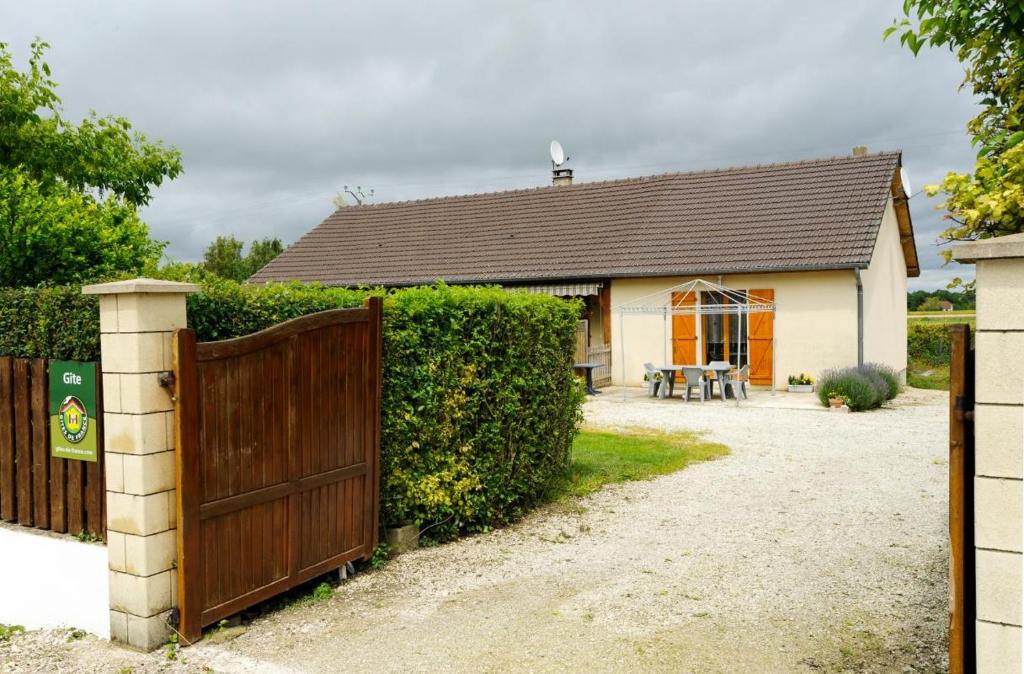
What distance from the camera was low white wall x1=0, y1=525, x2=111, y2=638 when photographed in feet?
17.1

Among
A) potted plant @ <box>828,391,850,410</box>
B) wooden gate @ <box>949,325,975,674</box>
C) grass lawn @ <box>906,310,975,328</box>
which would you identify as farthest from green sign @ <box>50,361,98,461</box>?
grass lawn @ <box>906,310,975,328</box>

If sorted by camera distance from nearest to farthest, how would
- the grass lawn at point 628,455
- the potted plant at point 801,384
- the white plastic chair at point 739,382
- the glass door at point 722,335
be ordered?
1. the grass lawn at point 628,455
2. the white plastic chair at point 739,382
3. the potted plant at point 801,384
4. the glass door at point 722,335

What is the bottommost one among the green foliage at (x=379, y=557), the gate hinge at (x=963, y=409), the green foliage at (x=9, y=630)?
the green foliage at (x=9, y=630)

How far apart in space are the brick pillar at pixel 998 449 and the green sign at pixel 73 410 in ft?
19.5

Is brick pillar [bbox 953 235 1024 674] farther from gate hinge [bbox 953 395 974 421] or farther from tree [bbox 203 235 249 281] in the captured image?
tree [bbox 203 235 249 281]

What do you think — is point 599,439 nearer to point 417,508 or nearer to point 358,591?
point 417,508

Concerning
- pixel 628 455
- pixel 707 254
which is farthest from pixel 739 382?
pixel 628 455

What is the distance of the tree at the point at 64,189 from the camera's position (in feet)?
29.6

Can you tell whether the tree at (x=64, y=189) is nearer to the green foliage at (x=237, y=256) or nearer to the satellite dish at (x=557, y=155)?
the satellite dish at (x=557, y=155)

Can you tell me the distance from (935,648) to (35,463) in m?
7.03

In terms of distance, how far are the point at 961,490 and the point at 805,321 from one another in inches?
644

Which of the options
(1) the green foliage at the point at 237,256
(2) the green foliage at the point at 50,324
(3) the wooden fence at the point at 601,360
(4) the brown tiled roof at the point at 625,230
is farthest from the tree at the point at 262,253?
(2) the green foliage at the point at 50,324

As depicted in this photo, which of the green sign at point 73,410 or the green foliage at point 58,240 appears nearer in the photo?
the green sign at point 73,410

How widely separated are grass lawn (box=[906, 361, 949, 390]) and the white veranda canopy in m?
5.21
